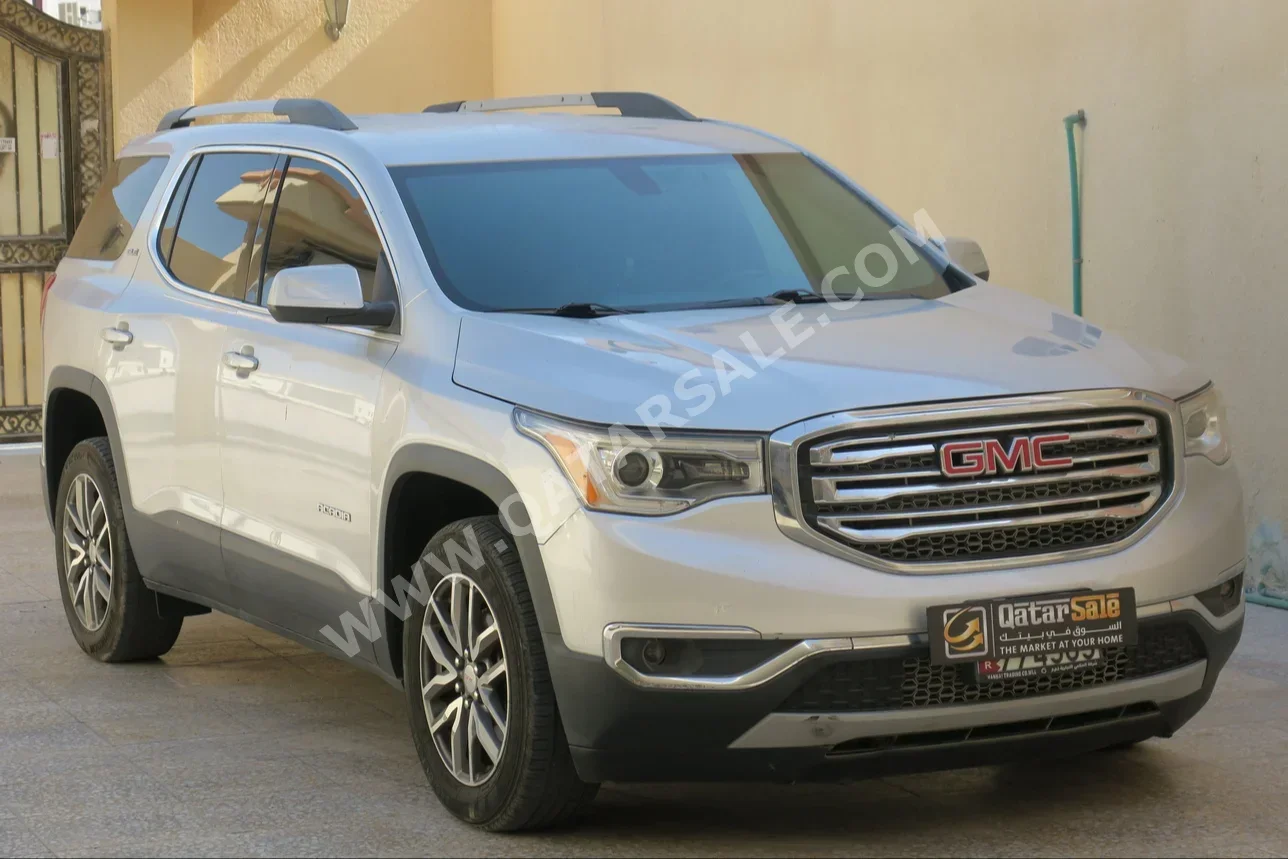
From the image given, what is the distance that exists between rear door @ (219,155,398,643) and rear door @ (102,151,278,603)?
0.13 metres

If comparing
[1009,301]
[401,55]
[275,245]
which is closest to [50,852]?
[275,245]

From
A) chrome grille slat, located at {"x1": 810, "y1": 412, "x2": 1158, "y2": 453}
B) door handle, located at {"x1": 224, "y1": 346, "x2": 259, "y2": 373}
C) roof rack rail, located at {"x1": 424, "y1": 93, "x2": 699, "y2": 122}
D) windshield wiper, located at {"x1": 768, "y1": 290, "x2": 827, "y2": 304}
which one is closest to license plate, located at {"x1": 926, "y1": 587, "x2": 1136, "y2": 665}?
chrome grille slat, located at {"x1": 810, "y1": 412, "x2": 1158, "y2": 453}

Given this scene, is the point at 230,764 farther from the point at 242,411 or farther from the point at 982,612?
the point at 982,612

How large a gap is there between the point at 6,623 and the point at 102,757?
2.32 m

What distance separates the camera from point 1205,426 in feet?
15.1

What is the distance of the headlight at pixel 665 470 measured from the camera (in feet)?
13.5

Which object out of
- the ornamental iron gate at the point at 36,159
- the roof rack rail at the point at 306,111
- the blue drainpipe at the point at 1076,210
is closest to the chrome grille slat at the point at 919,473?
the roof rack rail at the point at 306,111

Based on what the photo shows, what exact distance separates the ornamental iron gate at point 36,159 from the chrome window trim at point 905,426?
33.6 feet

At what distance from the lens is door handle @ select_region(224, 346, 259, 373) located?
18.1 feet

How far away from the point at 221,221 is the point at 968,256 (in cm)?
237

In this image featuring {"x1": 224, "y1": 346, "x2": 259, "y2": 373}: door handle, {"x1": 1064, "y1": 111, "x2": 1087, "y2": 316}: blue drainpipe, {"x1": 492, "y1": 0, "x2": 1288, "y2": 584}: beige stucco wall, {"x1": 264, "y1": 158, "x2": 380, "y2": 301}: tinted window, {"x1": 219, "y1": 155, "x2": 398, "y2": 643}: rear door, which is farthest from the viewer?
{"x1": 1064, "y1": 111, "x2": 1087, "y2": 316}: blue drainpipe

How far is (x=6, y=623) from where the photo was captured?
7.60 m

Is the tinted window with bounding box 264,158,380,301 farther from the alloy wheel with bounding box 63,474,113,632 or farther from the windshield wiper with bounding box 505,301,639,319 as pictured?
the alloy wheel with bounding box 63,474,113,632

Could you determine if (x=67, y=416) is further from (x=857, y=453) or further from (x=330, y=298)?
(x=857, y=453)
